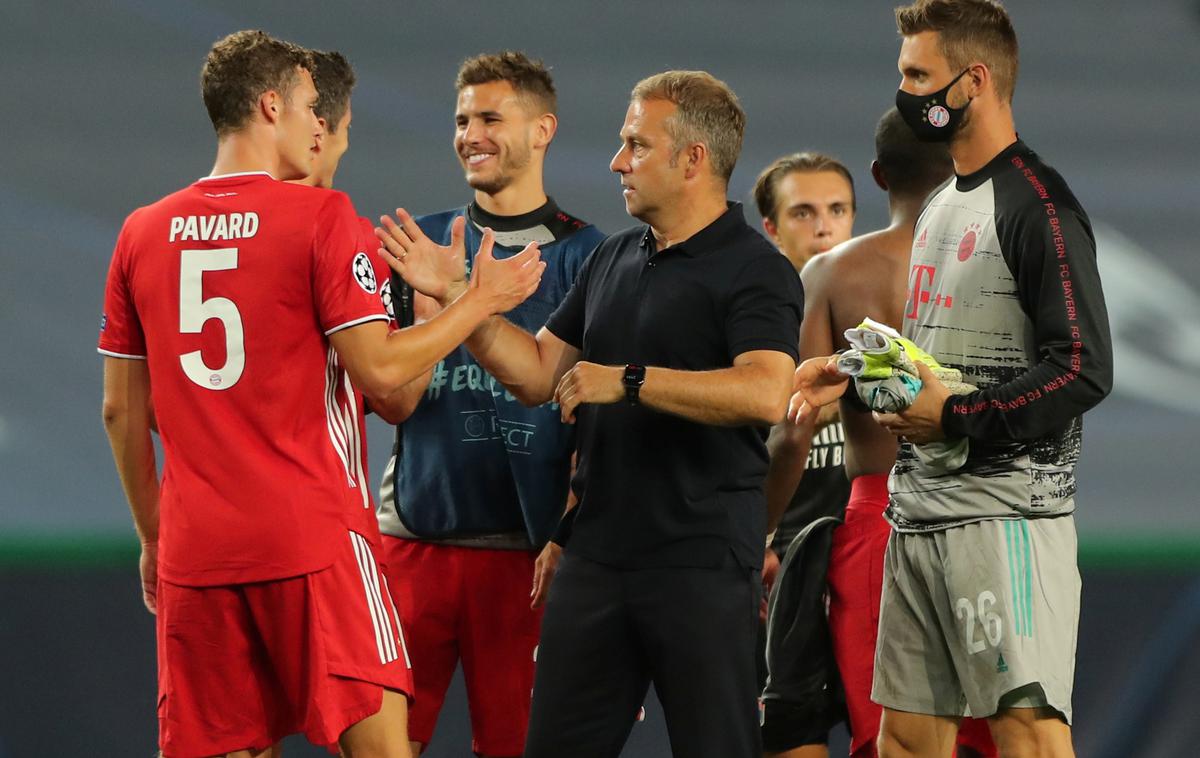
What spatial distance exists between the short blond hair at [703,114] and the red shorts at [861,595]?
36.6 inches

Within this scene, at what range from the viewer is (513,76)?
368cm

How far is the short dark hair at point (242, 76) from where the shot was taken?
2822mm

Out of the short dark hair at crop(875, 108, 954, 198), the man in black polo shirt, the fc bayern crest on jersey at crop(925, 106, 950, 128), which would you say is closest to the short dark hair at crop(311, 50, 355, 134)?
the man in black polo shirt

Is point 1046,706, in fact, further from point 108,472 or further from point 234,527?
point 108,472

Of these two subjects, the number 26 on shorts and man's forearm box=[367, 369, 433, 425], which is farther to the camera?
man's forearm box=[367, 369, 433, 425]

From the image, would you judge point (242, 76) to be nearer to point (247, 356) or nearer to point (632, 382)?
point (247, 356)

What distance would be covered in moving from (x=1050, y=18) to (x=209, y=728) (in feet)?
13.1

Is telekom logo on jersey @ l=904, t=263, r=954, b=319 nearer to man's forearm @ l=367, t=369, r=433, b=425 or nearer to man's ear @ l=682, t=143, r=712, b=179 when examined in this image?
man's ear @ l=682, t=143, r=712, b=179

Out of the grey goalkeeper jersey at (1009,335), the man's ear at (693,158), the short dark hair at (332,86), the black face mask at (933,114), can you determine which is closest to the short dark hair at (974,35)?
the black face mask at (933,114)

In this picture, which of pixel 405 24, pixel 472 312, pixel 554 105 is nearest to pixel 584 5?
pixel 405 24

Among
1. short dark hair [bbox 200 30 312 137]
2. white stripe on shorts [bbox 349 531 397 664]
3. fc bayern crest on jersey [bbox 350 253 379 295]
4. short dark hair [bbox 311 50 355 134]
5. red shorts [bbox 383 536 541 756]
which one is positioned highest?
short dark hair [bbox 311 50 355 134]

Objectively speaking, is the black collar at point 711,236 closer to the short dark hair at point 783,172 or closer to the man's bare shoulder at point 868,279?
the man's bare shoulder at point 868,279

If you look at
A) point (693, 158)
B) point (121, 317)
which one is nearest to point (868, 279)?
point (693, 158)

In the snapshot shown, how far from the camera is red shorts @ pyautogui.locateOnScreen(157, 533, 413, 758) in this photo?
8.90 ft
